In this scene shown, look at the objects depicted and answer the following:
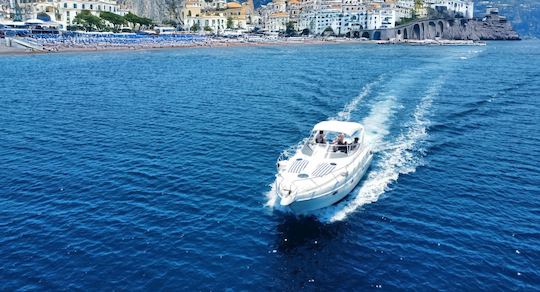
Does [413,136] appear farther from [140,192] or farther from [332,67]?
[332,67]

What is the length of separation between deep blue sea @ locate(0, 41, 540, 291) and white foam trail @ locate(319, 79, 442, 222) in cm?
18

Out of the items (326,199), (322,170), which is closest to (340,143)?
(322,170)

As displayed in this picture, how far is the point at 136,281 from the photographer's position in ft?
79.6

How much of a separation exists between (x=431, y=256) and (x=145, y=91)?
65.2m

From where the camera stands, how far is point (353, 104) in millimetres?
65438

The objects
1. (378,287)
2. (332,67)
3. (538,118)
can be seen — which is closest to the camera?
(378,287)

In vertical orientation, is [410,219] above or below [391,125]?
below

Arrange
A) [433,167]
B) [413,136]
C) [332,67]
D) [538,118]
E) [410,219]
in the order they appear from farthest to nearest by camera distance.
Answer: [332,67] → [538,118] → [413,136] → [433,167] → [410,219]

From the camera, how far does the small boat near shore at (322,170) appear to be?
30.0 meters

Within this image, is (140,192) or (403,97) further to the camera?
(403,97)

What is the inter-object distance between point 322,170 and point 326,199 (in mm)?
2715

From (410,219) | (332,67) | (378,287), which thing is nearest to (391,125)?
(410,219)

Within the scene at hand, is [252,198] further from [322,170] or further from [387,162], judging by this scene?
[387,162]

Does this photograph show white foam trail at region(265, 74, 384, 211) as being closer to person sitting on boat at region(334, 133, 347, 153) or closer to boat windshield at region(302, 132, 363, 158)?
boat windshield at region(302, 132, 363, 158)
